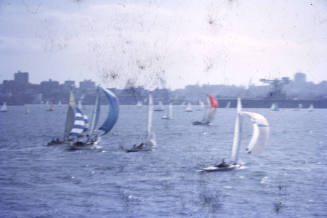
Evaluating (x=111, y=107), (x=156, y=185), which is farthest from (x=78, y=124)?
(x=156, y=185)

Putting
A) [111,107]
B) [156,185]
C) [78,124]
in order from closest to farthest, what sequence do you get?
[156,185] < [111,107] < [78,124]

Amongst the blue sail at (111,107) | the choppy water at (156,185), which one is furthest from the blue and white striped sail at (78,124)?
the blue sail at (111,107)

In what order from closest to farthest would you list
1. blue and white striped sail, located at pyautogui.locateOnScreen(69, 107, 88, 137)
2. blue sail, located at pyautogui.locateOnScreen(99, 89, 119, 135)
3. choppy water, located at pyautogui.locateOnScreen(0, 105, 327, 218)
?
choppy water, located at pyautogui.locateOnScreen(0, 105, 327, 218), blue sail, located at pyautogui.locateOnScreen(99, 89, 119, 135), blue and white striped sail, located at pyautogui.locateOnScreen(69, 107, 88, 137)

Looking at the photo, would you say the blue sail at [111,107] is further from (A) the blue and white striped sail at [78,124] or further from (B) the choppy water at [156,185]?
(B) the choppy water at [156,185]

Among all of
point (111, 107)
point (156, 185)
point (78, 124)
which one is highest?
point (111, 107)

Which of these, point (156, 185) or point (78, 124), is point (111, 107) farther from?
point (156, 185)

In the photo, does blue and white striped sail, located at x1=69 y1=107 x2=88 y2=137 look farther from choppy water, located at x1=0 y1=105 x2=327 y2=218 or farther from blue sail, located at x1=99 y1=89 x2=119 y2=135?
blue sail, located at x1=99 y1=89 x2=119 y2=135

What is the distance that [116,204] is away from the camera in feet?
103

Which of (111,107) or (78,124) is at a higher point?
(111,107)

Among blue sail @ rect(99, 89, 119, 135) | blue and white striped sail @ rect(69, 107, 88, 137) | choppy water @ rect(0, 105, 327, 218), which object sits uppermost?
blue sail @ rect(99, 89, 119, 135)

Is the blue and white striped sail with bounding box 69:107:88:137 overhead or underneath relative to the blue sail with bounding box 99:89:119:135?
underneath

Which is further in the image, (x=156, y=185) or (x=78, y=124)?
(x=78, y=124)

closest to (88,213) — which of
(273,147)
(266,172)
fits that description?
(266,172)

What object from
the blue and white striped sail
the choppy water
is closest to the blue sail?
the blue and white striped sail
